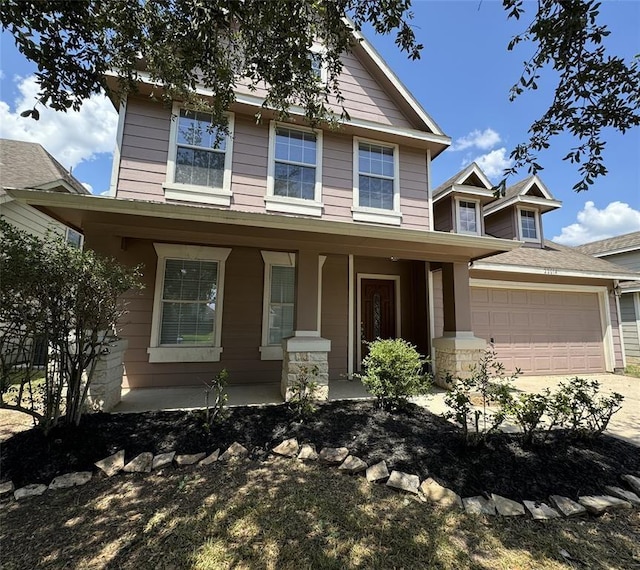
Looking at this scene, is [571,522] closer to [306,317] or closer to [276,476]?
[276,476]

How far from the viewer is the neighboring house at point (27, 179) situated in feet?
24.4

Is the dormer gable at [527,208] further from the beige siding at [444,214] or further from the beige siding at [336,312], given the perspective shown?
the beige siding at [336,312]

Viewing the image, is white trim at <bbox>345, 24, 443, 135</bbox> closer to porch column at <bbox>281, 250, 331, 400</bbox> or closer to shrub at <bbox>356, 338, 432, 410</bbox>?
porch column at <bbox>281, 250, 331, 400</bbox>

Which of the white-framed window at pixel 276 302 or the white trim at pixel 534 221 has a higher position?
the white trim at pixel 534 221

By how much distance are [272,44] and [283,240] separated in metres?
2.41

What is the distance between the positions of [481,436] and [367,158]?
5.66 metres

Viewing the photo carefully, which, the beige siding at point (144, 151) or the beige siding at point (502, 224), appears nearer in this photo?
the beige siding at point (144, 151)

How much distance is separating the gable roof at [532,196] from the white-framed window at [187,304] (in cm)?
874

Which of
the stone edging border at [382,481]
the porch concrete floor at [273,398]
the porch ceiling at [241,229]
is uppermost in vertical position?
the porch ceiling at [241,229]

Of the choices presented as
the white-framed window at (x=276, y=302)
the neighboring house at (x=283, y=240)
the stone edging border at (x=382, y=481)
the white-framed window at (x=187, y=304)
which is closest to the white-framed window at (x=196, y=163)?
the neighboring house at (x=283, y=240)

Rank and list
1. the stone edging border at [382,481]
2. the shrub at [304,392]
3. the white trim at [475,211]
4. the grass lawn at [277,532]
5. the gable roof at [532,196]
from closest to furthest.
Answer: the grass lawn at [277,532]
the stone edging border at [382,481]
the shrub at [304,392]
the white trim at [475,211]
the gable roof at [532,196]

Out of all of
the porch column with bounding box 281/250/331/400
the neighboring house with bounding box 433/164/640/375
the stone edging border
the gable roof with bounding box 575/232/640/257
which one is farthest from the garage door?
the gable roof with bounding box 575/232/640/257

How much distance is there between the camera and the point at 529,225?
999 cm

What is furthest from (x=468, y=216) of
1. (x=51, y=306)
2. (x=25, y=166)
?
(x=25, y=166)
